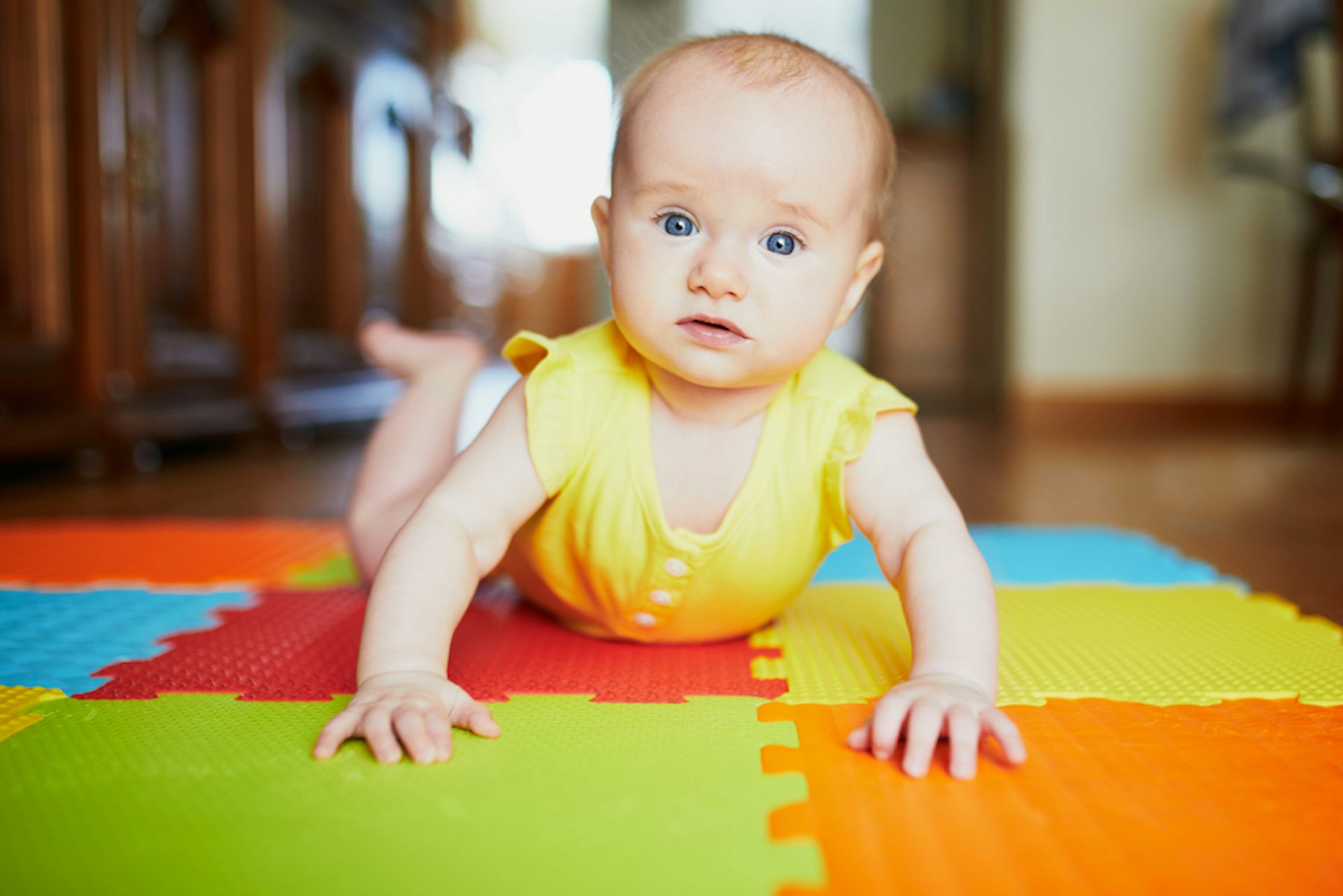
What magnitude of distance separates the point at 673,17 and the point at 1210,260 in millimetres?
3504

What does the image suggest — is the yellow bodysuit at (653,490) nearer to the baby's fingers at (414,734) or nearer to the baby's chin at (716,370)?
the baby's chin at (716,370)

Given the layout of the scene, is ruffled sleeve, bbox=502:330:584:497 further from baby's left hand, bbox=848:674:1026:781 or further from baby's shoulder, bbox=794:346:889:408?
baby's left hand, bbox=848:674:1026:781

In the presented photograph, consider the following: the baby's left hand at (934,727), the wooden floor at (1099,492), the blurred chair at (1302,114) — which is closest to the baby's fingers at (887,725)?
the baby's left hand at (934,727)

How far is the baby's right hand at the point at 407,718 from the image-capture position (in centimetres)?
53

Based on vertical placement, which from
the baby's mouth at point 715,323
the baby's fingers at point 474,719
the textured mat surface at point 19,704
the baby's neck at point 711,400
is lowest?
the textured mat surface at point 19,704

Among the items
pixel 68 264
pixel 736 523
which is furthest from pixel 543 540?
pixel 68 264

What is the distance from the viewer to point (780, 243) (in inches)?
25.6

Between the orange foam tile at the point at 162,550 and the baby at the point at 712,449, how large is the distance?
387 mm

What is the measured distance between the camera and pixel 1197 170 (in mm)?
2947

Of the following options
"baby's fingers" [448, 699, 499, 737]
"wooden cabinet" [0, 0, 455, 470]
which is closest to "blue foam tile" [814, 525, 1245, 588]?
"baby's fingers" [448, 699, 499, 737]

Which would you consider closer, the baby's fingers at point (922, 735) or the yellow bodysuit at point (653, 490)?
the baby's fingers at point (922, 735)

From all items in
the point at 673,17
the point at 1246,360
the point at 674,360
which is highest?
the point at 673,17

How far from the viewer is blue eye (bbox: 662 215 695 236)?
647 mm

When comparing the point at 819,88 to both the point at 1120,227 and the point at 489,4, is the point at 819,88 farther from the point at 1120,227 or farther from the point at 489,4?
the point at 489,4
